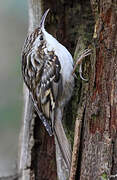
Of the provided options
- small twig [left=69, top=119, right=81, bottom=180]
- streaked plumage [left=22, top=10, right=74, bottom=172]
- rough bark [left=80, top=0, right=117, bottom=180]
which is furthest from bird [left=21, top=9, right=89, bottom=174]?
rough bark [left=80, top=0, right=117, bottom=180]

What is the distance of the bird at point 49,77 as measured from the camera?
291cm

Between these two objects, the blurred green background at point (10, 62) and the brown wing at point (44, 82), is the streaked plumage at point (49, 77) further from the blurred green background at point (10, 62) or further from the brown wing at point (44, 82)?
the blurred green background at point (10, 62)

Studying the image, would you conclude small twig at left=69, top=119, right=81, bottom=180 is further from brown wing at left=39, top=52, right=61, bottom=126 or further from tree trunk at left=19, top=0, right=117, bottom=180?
brown wing at left=39, top=52, right=61, bottom=126

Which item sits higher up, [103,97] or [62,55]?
[62,55]

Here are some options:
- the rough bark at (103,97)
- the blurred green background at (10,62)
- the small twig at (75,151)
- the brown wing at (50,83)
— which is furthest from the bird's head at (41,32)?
the blurred green background at (10,62)

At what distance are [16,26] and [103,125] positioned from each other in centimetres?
245

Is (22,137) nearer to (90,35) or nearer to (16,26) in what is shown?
(90,35)

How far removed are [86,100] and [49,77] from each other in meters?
0.42

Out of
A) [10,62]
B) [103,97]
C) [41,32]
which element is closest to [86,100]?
[103,97]

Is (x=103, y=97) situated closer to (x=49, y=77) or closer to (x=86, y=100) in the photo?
(x=86, y=100)

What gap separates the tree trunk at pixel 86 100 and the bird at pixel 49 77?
0.33 ft

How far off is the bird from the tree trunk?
101 mm

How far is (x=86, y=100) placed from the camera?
8.54 ft

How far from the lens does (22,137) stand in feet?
10.5
